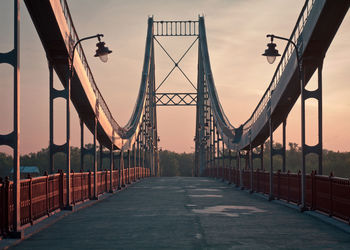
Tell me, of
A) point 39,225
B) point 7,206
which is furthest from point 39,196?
point 7,206

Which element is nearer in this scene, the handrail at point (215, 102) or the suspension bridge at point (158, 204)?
the suspension bridge at point (158, 204)

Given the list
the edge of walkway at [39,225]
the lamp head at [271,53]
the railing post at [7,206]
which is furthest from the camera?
the lamp head at [271,53]

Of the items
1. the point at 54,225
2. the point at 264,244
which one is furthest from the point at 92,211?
the point at 264,244

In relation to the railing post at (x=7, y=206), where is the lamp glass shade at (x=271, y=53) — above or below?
above

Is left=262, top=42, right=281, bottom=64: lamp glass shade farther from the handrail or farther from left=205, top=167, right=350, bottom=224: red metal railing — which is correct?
the handrail

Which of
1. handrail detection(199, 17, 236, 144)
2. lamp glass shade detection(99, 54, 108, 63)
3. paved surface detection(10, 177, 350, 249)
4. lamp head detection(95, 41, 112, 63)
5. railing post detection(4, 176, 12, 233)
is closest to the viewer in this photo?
paved surface detection(10, 177, 350, 249)

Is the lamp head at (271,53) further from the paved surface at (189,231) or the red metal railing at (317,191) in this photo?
the paved surface at (189,231)

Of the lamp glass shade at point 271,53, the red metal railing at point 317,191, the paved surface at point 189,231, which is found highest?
the lamp glass shade at point 271,53

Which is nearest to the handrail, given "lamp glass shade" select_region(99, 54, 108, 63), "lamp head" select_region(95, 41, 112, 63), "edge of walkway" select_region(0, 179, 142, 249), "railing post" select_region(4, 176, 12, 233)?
"lamp glass shade" select_region(99, 54, 108, 63)

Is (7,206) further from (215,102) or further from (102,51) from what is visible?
(215,102)

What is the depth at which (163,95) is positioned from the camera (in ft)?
364

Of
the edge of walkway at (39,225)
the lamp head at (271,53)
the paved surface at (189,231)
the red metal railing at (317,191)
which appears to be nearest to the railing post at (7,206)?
the edge of walkway at (39,225)

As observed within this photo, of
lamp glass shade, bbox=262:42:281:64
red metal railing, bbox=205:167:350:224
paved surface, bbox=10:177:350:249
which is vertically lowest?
paved surface, bbox=10:177:350:249

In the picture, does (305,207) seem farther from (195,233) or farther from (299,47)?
(195,233)
